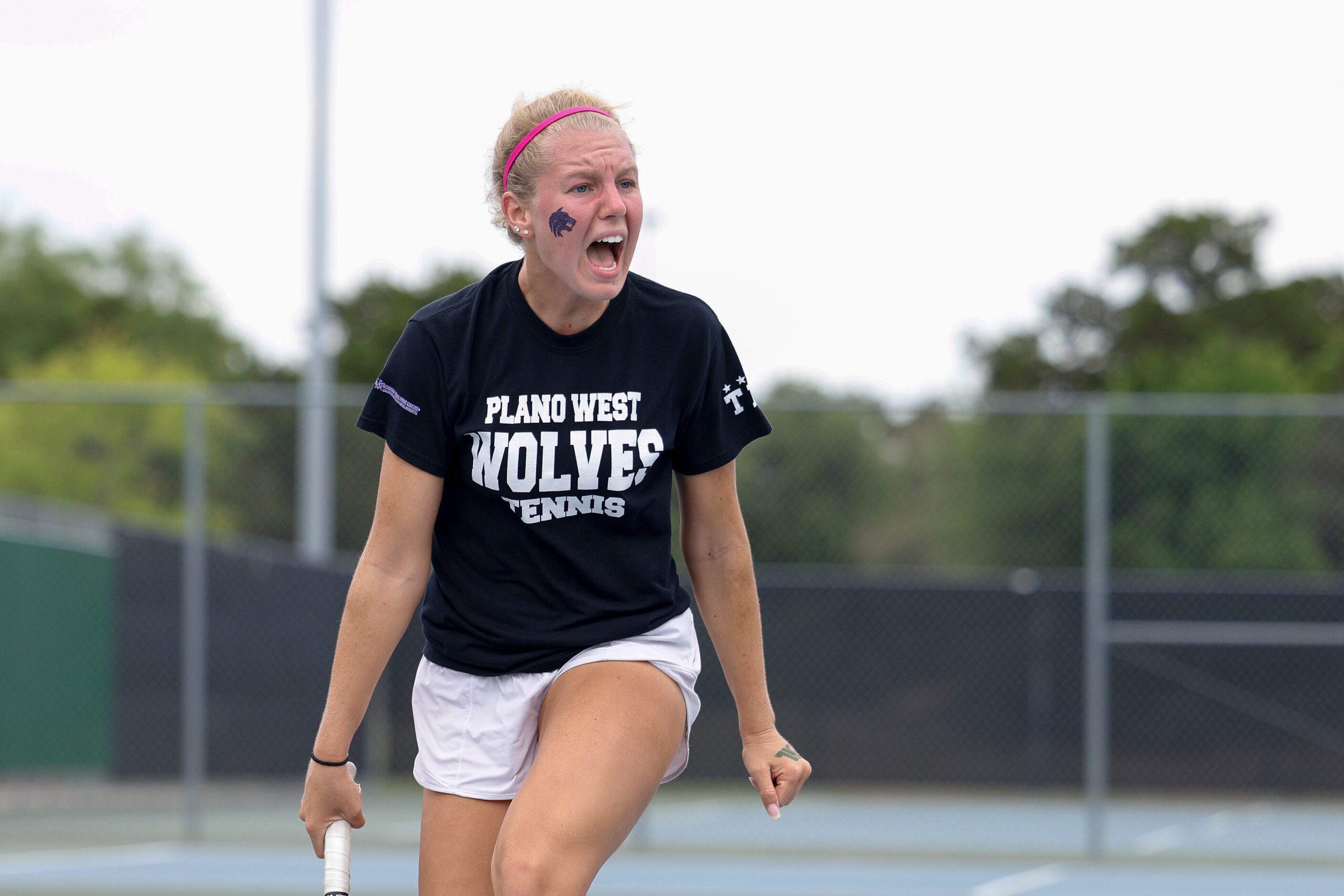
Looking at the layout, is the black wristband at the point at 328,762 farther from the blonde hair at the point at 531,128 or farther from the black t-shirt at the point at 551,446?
the blonde hair at the point at 531,128

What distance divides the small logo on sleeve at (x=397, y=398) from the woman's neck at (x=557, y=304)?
0.95ft

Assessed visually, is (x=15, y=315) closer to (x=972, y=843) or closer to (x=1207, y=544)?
(x=1207, y=544)

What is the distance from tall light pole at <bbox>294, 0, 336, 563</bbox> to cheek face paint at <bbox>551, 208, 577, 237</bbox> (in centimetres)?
978

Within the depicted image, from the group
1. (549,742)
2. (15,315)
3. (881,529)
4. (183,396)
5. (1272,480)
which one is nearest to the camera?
(549,742)

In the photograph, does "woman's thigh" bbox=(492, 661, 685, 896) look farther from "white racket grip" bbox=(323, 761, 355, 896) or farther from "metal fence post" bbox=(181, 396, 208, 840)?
"metal fence post" bbox=(181, 396, 208, 840)

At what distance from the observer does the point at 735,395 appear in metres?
2.94

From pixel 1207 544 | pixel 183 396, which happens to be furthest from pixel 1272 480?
pixel 183 396

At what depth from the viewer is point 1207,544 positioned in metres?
17.8

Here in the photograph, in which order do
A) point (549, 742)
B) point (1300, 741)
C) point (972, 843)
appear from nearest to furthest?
1. point (549, 742)
2. point (972, 843)
3. point (1300, 741)

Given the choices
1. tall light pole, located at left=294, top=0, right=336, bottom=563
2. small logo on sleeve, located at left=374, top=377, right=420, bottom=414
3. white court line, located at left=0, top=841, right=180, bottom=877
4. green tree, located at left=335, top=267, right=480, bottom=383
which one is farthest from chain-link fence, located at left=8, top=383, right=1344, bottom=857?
green tree, located at left=335, top=267, right=480, bottom=383

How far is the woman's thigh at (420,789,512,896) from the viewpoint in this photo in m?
2.86

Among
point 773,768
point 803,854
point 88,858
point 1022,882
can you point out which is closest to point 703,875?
point 803,854

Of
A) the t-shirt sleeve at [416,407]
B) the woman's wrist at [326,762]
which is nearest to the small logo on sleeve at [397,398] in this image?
the t-shirt sleeve at [416,407]

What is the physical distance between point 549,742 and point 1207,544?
1642cm
